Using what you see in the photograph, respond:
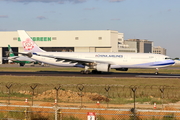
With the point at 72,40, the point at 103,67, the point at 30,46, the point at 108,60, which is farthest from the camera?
the point at 72,40

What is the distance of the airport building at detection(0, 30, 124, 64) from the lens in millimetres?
129125

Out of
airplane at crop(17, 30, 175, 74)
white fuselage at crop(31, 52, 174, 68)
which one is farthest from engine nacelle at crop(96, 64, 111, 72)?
white fuselage at crop(31, 52, 174, 68)

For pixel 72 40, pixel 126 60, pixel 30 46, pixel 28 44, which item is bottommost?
pixel 126 60

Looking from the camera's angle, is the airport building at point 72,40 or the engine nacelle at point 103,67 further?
the airport building at point 72,40

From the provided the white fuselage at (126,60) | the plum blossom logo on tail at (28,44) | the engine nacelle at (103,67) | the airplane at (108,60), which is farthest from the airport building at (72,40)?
the engine nacelle at (103,67)

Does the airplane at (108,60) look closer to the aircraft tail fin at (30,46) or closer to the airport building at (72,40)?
the aircraft tail fin at (30,46)

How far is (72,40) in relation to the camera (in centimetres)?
13112

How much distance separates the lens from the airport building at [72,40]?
129 m

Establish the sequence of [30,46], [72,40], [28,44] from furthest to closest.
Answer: [72,40] → [28,44] → [30,46]

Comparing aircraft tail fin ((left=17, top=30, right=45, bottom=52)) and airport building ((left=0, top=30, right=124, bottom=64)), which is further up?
airport building ((left=0, top=30, right=124, bottom=64))

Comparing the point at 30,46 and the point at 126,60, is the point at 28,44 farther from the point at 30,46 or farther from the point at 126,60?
the point at 126,60

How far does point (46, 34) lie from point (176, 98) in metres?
109

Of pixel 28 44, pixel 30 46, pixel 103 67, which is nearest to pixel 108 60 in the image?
pixel 103 67

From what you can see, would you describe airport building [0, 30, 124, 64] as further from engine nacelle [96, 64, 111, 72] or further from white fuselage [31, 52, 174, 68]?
engine nacelle [96, 64, 111, 72]
